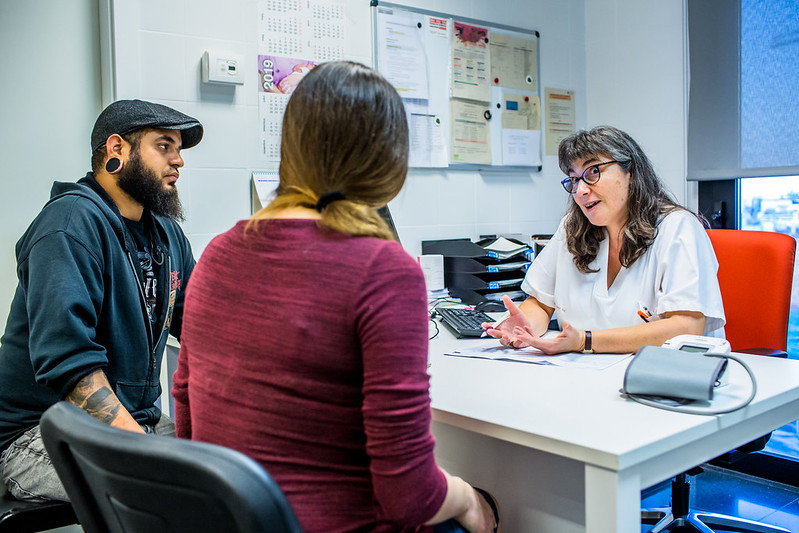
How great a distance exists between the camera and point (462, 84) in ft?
10.1

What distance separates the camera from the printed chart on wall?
2500 millimetres

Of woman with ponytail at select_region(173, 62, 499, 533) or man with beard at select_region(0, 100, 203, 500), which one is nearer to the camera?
woman with ponytail at select_region(173, 62, 499, 533)

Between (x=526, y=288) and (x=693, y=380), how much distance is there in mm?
1034

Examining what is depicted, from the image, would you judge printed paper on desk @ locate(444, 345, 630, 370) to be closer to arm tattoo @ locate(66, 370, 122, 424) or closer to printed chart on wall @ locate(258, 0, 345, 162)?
arm tattoo @ locate(66, 370, 122, 424)

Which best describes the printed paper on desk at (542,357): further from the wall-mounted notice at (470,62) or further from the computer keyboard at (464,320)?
the wall-mounted notice at (470,62)

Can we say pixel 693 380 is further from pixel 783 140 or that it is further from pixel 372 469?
pixel 783 140

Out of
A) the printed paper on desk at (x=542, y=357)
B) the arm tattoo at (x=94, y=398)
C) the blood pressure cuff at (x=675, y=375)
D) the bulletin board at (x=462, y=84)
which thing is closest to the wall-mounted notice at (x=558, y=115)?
the bulletin board at (x=462, y=84)

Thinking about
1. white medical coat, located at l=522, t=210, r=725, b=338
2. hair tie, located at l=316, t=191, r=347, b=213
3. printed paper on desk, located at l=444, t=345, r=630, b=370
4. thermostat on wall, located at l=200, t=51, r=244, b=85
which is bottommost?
printed paper on desk, located at l=444, t=345, r=630, b=370

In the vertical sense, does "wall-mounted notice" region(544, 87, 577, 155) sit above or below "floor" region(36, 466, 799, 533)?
above

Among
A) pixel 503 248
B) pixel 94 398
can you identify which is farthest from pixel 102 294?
pixel 503 248

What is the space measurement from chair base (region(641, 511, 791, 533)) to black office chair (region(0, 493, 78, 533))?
1.64 meters

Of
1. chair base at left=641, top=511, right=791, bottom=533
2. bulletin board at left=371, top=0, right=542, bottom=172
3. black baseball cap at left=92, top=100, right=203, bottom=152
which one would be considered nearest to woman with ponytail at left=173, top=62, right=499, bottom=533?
black baseball cap at left=92, top=100, right=203, bottom=152

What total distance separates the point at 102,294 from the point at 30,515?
18.2 inches

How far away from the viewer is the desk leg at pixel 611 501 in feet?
3.06
